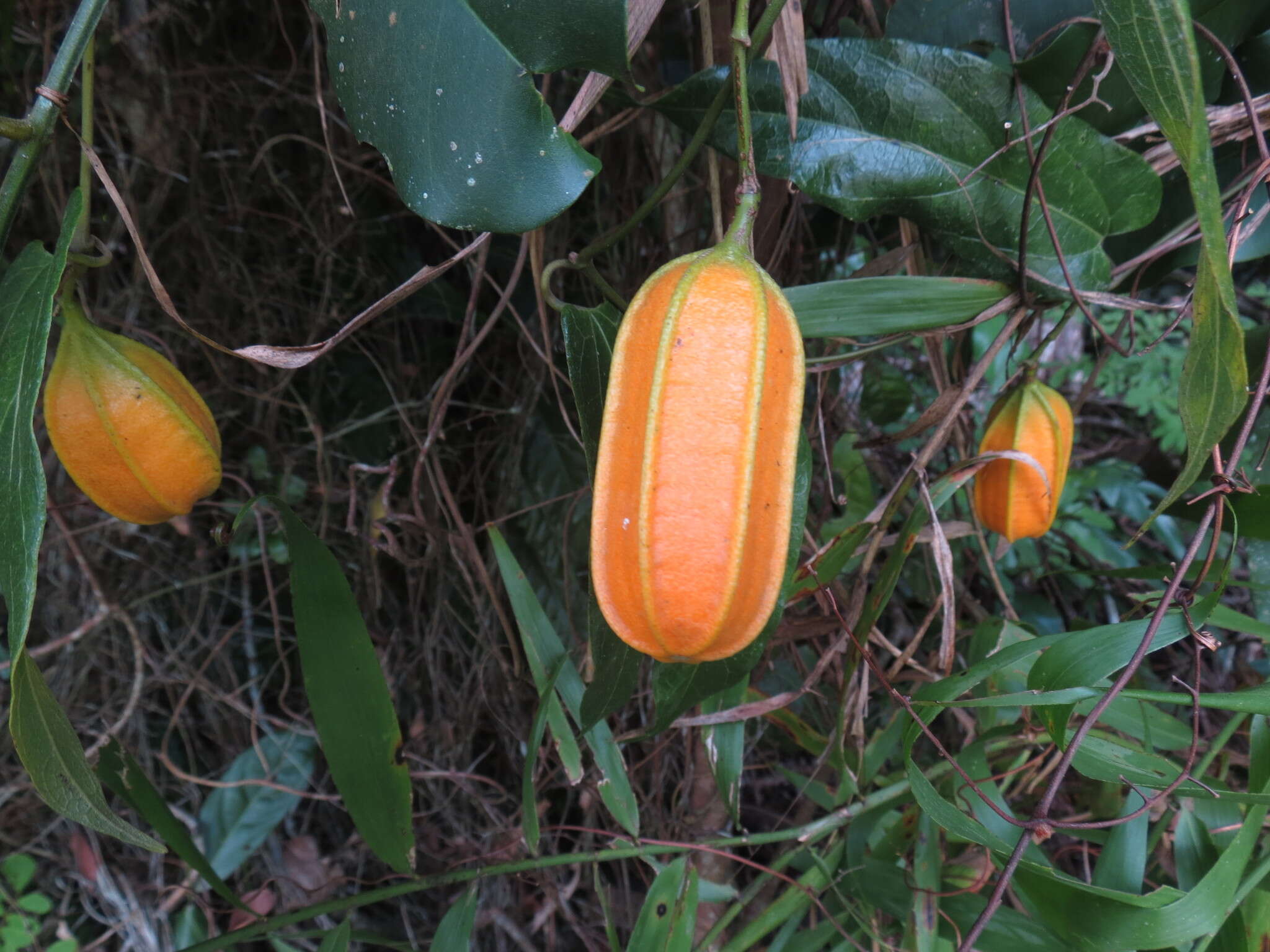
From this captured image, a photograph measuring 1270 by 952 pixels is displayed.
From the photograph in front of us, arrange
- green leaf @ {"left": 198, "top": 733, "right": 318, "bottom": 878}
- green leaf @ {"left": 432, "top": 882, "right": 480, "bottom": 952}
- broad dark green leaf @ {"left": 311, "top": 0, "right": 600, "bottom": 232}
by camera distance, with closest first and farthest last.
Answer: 1. broad dark green leaf @ {"left": 311, "top": 0, "right": 600, "bottom": 232}
2. green leaf @ {"left": 432, "top": 882, "right": 480, "bottom": 952}
3. green leaf @ {"left": 198, "top": 733, "right": 318, "bottom": 878}

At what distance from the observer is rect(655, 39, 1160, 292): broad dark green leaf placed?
2.19 feet

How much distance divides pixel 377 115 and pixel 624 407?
28 centimetres

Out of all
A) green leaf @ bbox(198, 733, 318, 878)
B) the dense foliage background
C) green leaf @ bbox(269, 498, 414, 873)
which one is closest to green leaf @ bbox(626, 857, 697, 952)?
the dense foliage background

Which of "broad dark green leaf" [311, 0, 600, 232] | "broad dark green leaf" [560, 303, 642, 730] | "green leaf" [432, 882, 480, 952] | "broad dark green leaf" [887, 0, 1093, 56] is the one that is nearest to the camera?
"broad dark green leaf" [311, 0, 600, 232]

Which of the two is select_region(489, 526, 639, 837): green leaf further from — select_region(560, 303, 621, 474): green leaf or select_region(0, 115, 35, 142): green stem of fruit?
select_region(0, 115, 35, 142): green stem of fruit

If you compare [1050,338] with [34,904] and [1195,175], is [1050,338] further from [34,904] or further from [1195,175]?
[34,904]

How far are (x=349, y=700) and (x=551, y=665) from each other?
0.20m

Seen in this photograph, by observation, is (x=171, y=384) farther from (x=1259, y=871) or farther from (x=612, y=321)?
(x=1259, y=871)

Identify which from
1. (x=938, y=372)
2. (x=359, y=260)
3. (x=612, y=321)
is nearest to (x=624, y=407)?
(x=612, y=321)

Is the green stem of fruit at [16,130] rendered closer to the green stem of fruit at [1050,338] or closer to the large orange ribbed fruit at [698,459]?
the large orange ribbed fruit at [698,459]

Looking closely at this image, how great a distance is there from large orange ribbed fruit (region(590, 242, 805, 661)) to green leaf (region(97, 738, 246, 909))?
69 centimetres

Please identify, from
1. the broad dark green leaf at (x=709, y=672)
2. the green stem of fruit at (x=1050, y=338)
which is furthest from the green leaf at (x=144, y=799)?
the green stem of fruit at (x=1050, y=338)

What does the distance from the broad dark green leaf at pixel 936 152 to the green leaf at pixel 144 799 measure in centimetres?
84

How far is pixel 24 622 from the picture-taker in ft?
1.58
